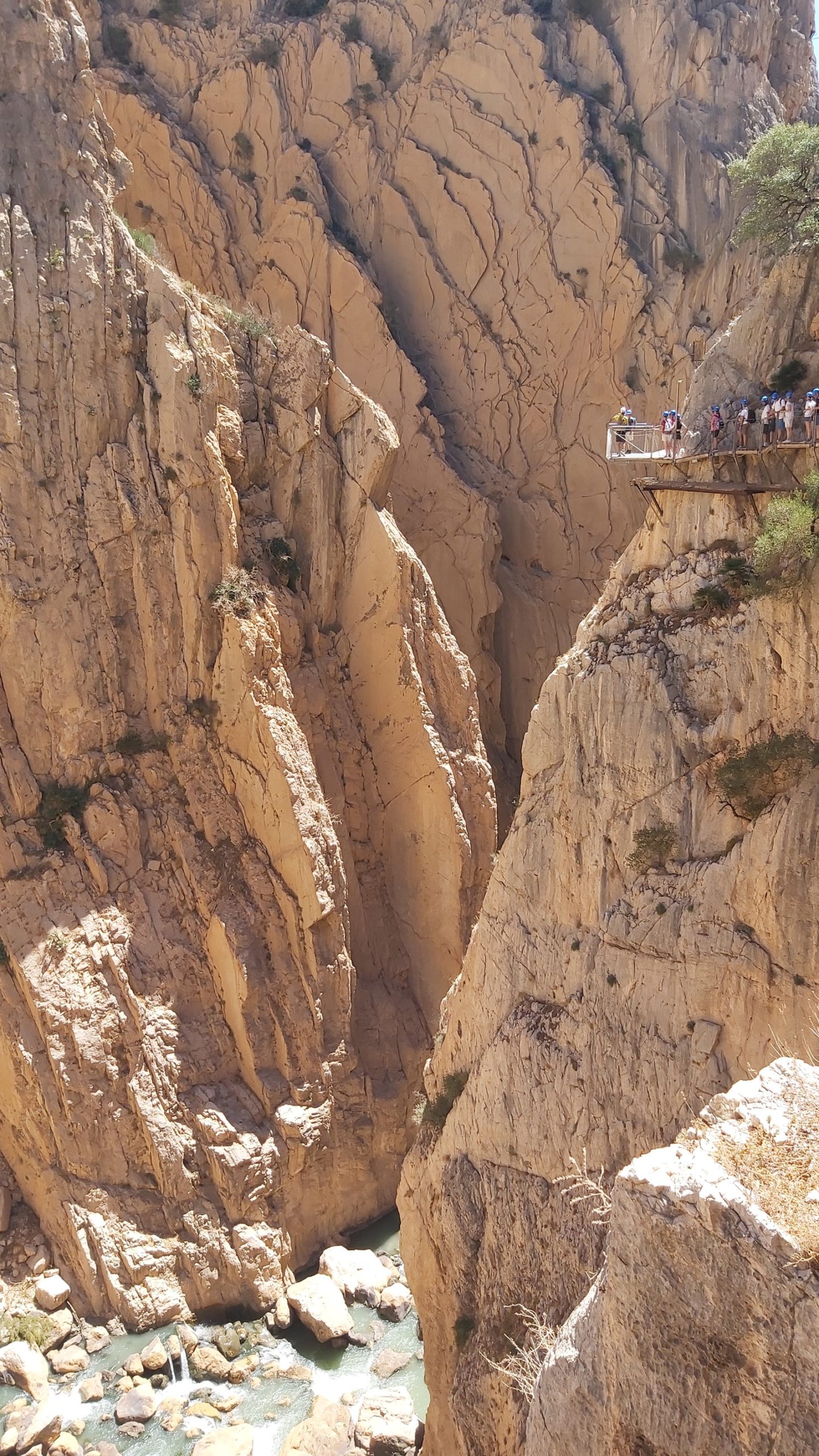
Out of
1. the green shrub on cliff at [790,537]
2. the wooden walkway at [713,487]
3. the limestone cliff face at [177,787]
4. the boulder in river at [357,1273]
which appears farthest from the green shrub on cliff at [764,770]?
the boulder in river at [357,1273]

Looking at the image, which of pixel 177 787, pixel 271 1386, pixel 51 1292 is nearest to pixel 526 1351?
Answer: pixel 271 1386

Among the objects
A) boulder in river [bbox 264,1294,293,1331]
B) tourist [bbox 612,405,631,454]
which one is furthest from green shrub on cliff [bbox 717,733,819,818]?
boulder in river [bbox 264,1294,293,1331]

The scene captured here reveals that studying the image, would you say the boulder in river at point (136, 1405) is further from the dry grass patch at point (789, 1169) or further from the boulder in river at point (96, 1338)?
the dry grass patch at point (789, 1169)

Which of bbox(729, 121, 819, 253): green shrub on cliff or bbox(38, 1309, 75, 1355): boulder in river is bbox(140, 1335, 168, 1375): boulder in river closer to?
bbox(38, 1309, 75, 1355): boulder in river

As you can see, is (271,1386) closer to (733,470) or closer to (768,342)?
(733,470)

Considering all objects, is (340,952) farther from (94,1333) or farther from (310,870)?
(94,1333)

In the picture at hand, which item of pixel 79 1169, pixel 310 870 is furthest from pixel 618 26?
pixel 79 1169
